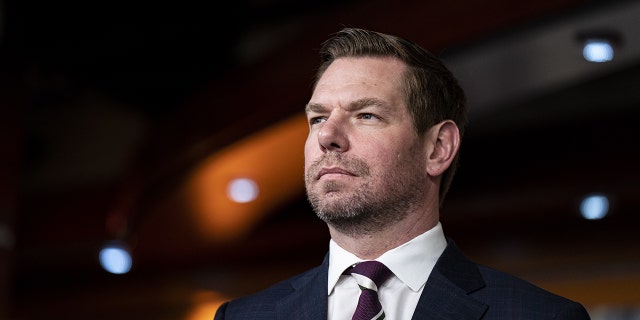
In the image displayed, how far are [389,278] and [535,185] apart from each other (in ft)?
14.9

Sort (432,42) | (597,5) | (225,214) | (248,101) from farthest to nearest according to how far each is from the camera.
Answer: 1. (225,214)
2. (248,101)
3. (432,42)
4. (597,5)

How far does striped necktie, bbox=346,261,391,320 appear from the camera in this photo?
1.56 meters

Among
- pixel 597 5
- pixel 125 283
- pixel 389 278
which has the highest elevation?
pixel 125 283

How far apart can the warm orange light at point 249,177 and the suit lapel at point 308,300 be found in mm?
2658

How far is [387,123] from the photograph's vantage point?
168 centimetres

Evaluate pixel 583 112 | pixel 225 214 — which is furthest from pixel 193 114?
pixel 583 112

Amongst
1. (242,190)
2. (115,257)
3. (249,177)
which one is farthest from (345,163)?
(115,257)

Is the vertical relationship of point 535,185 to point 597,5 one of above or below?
above

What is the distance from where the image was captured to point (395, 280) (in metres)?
1.64

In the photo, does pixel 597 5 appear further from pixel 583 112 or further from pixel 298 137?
pixel 583 112

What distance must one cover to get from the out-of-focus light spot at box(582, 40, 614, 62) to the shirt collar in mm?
1825

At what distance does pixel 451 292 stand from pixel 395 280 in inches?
3.8

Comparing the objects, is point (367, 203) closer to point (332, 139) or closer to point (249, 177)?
point (332, 139)

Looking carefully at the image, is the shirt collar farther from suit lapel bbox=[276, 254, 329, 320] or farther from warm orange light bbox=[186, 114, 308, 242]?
warm orange light bbox=[186, 114, 308, 242]
